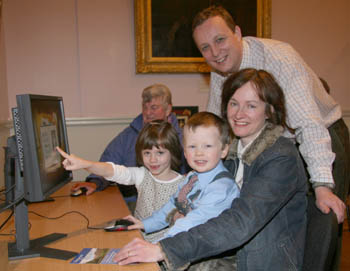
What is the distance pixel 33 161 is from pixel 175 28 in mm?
3093

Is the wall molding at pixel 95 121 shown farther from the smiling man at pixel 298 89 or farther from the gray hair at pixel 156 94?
the smiling man at pixel 298 89

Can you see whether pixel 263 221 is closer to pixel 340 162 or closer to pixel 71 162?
pixel 71 162

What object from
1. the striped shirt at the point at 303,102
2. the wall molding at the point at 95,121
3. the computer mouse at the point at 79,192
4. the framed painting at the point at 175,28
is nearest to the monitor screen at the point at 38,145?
the computer mouse at the point at 79,192

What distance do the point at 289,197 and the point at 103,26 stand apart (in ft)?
10.1

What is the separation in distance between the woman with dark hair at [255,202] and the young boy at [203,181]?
0.25ft

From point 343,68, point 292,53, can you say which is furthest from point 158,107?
point 343,68

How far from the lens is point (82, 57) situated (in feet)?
12.4

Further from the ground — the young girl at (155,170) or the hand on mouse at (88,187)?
the young girl at (155,170)

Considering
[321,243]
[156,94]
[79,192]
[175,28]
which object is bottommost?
[79,192]

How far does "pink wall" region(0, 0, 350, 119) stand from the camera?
11.9ft

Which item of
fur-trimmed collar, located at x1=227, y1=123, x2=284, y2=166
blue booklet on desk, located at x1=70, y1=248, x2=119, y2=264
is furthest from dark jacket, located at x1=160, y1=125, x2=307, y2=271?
blue booklet on desk, located at x1=70, y1=248, x2=119, y2=264

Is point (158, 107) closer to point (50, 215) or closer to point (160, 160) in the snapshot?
point (160, 160)

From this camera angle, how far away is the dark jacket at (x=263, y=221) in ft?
3.95

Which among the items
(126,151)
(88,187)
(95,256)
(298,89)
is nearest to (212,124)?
(298,89)
